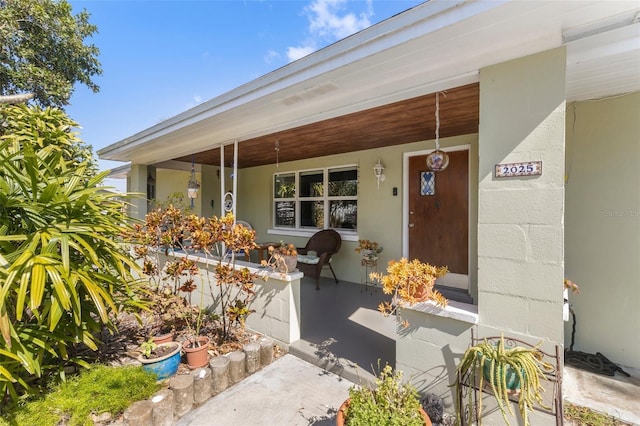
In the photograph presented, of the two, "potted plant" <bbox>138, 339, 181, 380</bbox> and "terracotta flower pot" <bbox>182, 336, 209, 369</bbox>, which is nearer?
"potted plant" <bbox>138, 339, 181, 380</bbox>

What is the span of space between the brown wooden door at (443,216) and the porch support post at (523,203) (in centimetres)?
240

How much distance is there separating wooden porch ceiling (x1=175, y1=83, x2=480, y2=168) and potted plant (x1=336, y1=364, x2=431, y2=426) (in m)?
2.26

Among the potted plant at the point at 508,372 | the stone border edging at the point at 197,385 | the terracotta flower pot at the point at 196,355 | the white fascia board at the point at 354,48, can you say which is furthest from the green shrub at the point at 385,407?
the white fascia board at the point at 354,48

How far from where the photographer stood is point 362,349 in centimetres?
262

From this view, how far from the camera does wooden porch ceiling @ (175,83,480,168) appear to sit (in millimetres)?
2633

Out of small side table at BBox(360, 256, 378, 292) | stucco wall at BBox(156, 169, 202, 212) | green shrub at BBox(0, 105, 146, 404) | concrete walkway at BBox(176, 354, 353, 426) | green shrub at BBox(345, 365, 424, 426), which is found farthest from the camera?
stucco wall at BBox(156, 169, 202, 212)

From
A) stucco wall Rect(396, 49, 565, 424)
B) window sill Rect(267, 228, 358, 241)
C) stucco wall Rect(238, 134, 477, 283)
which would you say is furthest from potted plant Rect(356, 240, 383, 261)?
stucco wall Rect(396, 49, 565, 424)

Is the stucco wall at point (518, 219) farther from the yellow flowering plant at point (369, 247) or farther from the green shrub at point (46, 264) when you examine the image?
the yellow flowering plant at point (369, 247)

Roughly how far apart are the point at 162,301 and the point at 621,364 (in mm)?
4463

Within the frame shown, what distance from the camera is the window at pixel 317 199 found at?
5.18m

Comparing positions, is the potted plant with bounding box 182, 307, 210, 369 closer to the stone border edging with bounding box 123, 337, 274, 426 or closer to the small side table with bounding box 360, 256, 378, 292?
the stone border edging with bounding box 123, 337, 274, 426

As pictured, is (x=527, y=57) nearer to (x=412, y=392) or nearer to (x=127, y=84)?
(x=412, y=392)

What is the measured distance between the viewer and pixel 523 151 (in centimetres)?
167

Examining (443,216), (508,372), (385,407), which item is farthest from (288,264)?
(443,216)
